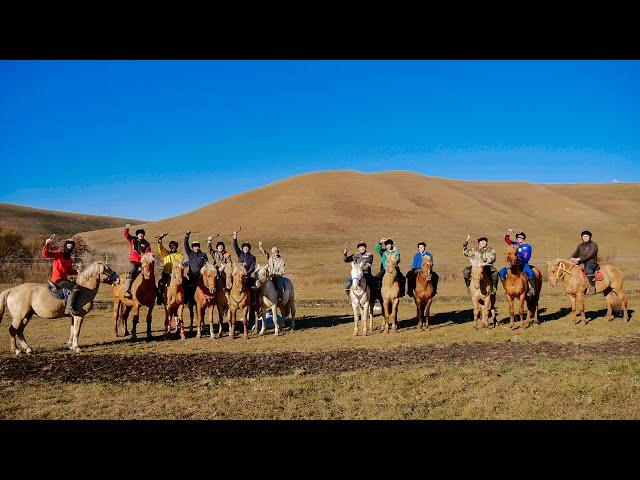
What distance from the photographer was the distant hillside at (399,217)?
60.1 m

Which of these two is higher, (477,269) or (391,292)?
(477,269)

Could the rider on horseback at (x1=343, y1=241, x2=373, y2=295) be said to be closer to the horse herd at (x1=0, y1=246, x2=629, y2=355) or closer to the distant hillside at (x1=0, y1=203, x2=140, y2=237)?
the horse herd at (x1=0, y1=246, x2=629, y2=355)

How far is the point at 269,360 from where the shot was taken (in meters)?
10.6

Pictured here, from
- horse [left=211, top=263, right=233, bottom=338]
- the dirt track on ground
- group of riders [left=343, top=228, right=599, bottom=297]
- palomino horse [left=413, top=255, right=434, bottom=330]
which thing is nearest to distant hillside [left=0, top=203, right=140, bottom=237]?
horse [left=211, top=263, right=233, bottom=338]

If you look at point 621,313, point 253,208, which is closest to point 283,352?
point 621,313

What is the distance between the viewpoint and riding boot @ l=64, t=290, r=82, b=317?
449 inches

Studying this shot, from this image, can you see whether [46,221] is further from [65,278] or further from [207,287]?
[65,278]

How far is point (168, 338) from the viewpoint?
45.6ft

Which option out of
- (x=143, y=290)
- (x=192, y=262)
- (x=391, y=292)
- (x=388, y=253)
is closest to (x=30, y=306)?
(x=143, y=290)

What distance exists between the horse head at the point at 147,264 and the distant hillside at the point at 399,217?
24.6m

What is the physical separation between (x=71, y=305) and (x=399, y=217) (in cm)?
6997

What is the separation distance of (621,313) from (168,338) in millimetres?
14901
